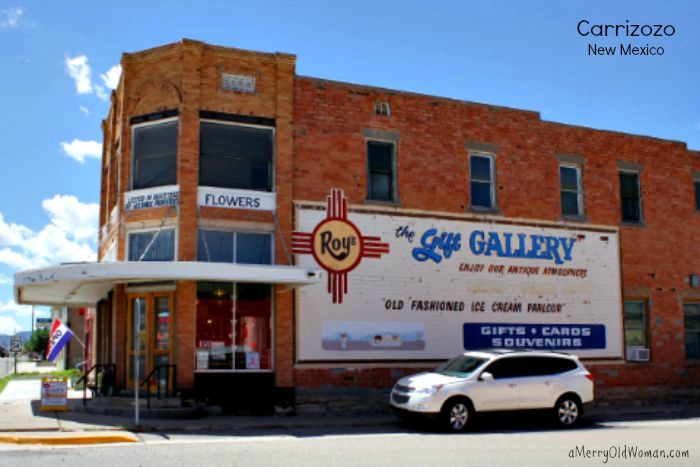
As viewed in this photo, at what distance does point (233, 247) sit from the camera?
60.8 feet

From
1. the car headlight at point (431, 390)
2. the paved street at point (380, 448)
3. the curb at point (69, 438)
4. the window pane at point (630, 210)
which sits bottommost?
the paved street at point (380, 448)

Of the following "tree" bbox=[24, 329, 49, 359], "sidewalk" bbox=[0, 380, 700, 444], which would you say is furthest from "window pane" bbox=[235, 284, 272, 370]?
"tree" bbox=[24, 329, 49, 359]

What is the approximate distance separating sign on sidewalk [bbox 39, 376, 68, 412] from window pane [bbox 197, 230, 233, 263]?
4.06 metres

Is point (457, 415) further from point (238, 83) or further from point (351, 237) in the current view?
point (238, 83)

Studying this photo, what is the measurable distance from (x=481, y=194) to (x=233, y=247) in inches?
290

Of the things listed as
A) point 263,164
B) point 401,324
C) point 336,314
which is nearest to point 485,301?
point 401,324

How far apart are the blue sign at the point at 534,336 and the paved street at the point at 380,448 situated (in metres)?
4.54

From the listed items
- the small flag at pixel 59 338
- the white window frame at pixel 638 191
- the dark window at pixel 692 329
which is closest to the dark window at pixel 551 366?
the white window frame at pixel 638 191

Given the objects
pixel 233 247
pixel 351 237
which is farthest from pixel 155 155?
pixel 351 237

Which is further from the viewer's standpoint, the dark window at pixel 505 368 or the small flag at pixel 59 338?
the small flag at pixel 59 338

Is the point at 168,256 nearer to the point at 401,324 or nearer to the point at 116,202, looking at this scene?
the point at 116,202

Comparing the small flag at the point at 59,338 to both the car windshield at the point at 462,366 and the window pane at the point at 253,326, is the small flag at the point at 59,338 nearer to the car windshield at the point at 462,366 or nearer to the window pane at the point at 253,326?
the window pane at the point at 253,326

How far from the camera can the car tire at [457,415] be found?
15.5 metres

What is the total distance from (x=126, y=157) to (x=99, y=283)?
3.14m
